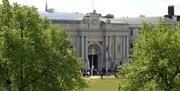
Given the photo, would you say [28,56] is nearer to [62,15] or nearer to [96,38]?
[62,15]

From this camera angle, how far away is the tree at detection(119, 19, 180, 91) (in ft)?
107

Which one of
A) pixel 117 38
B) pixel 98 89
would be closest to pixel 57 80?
pixel 98 89

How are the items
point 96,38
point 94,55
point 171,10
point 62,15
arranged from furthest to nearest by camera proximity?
point 171,10 < point 94,55 < point 96,38 < point 62,15

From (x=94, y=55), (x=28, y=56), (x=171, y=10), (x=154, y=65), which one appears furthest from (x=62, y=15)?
(x=28, y=56)

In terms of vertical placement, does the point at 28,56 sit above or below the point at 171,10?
above

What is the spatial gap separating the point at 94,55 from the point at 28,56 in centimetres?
7360

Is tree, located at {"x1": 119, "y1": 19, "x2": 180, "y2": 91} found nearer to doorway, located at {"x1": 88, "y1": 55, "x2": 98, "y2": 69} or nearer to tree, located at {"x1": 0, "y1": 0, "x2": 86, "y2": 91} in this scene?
tree, located at {"x1": 0, "y1": 0, "x2": 86, "y2": 91}

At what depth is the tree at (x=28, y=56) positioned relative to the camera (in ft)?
95.0

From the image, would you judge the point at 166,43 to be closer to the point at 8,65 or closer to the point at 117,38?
the point at 8,65

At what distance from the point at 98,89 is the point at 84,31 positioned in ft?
149

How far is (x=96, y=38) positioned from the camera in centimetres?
10194

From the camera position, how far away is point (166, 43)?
3375cm

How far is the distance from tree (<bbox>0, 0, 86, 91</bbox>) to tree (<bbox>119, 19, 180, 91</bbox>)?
4.12 metres

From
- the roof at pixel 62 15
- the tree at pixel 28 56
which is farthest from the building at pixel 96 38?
the tree at pixel 28 56
